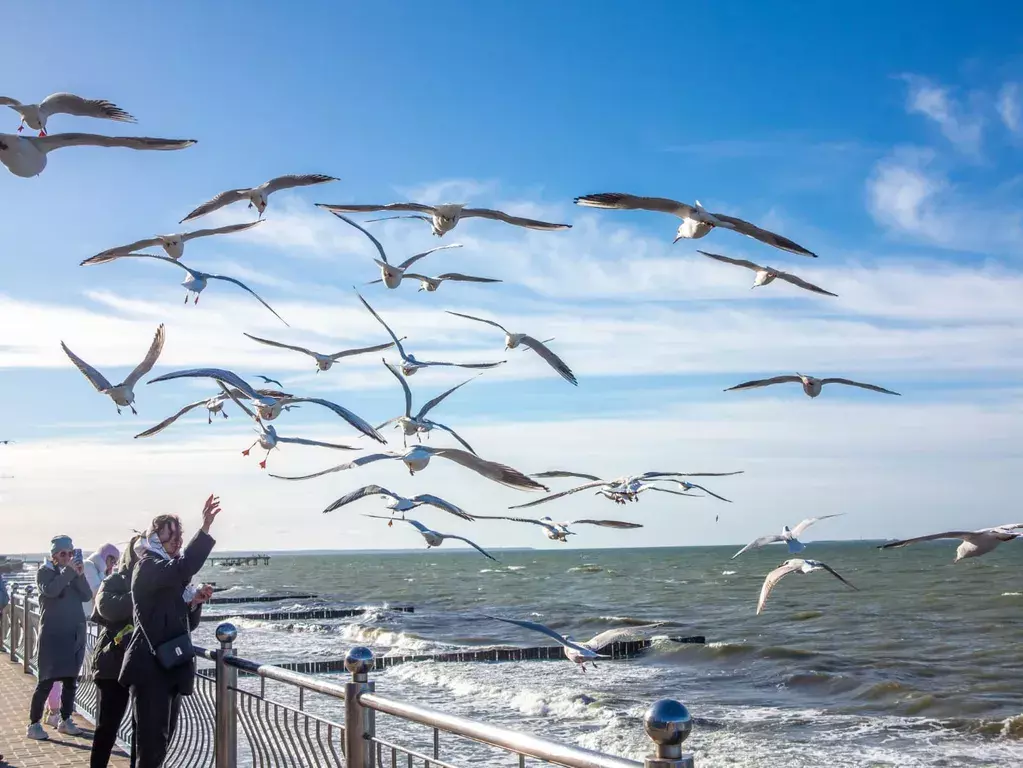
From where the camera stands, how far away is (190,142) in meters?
5.93

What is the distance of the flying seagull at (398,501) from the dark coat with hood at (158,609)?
1.66 meters

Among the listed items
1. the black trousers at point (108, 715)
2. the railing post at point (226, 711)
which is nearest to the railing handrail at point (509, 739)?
the railing post at point (226, 711)

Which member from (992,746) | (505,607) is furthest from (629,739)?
(505,607)

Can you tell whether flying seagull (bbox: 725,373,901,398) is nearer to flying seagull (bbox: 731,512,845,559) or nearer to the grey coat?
flying seagull (bbox: 731,512,845,559)

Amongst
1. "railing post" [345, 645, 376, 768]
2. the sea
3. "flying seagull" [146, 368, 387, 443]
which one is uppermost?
"flying seagull" [146, 368, 387, 443]

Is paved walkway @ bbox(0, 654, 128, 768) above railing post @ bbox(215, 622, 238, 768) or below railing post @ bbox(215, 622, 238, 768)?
below

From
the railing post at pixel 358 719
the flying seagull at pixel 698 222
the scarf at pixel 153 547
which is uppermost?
the flying seagull at pixel 698 222

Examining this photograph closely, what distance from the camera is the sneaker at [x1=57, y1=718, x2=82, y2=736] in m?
9.56

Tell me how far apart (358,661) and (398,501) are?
4068 mm

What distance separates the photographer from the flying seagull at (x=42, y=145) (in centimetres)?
596

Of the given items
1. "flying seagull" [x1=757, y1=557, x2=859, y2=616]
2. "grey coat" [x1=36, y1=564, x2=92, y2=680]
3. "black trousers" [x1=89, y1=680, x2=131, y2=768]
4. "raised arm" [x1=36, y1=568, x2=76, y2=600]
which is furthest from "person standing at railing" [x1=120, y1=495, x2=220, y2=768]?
"flying seagull" [x1=757, y1=557, x2=859, y2=616]

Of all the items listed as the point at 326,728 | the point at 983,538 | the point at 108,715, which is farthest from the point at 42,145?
the point at 983,538

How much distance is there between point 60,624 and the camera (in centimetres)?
943

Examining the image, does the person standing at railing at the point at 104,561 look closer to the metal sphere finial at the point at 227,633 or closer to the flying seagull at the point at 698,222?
the metal sphere finial at the point at 227,633
